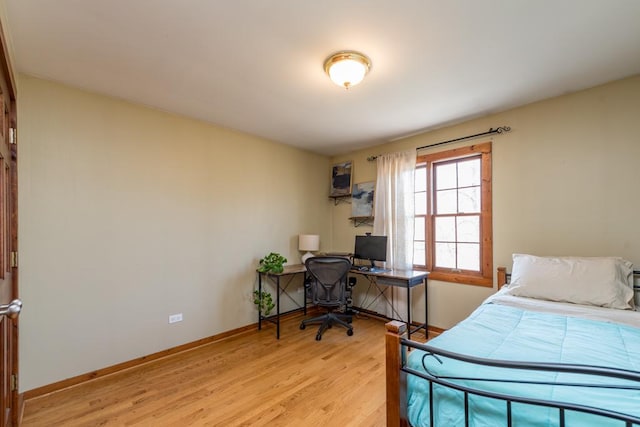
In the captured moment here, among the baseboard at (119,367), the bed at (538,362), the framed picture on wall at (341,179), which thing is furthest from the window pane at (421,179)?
the baseboard at (119,367)

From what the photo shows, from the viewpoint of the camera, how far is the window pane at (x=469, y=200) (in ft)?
10.7

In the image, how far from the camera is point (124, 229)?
2684mm

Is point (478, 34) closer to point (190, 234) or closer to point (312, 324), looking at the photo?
point (190, 234)

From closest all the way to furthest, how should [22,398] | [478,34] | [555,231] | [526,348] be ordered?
[526,348], [478,34], [22,398], [555,231]

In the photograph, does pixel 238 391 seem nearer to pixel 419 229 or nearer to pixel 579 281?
pixel 419 229

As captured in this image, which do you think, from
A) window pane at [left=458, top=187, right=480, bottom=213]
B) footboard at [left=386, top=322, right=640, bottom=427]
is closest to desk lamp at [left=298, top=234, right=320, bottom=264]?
window pane at [left=458, top=187, right=480, bottom=213]

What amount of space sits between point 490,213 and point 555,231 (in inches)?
23.1

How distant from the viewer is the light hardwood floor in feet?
6.44

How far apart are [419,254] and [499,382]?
8.61 feet

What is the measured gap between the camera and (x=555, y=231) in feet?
8.83

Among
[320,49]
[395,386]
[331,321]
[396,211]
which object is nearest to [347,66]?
[320,49]

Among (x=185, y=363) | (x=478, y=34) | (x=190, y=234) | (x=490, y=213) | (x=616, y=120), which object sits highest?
(x=478, y=34)

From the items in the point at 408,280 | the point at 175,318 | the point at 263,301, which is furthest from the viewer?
the point at 263,301

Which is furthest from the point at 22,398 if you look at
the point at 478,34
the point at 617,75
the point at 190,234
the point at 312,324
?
the point at 617,75
